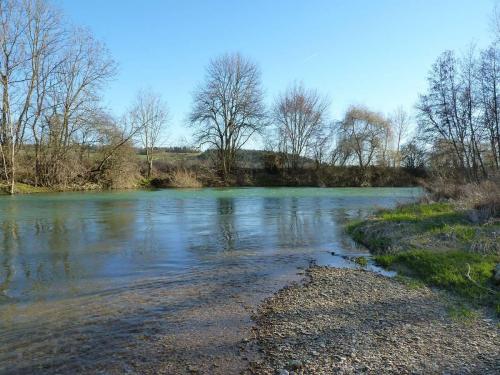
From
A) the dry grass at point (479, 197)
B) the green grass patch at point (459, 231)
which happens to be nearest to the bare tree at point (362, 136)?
the dry grass at point (479, 197)

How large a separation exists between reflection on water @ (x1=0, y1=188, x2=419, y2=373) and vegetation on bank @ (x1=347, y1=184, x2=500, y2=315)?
3.97ft

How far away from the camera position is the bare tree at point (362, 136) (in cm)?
5984

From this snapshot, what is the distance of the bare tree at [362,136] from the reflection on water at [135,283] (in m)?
42.9

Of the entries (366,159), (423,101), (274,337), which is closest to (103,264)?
(274,337)

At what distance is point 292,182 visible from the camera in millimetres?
58688

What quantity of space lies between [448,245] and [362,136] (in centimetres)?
5096

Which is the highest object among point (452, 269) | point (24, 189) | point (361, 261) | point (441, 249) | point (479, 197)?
point (24, 189)

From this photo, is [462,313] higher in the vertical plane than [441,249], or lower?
lower

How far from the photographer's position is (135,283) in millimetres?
8891

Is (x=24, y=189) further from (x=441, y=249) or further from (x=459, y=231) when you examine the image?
(x=441, y=249)

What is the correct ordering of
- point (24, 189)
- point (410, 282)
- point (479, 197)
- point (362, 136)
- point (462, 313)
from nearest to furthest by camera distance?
point (462, 313) → point (410, 282) → point (479, 197) → point (24, 189) → point (362, 136)

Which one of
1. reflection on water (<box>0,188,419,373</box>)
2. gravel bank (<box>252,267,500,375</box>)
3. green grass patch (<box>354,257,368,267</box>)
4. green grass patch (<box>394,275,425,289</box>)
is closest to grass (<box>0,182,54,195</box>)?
reflection on water (<box>0,188,419,373</box>)

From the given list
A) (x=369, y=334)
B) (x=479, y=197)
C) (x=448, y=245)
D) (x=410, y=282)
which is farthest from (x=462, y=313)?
(x=479, y=197)

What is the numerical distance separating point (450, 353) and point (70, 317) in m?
5.74
